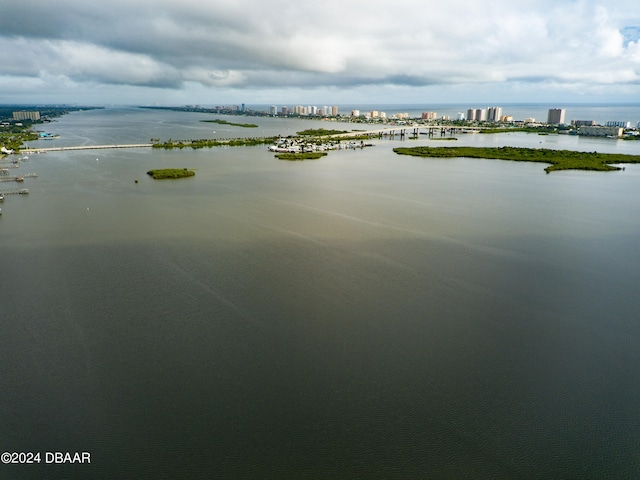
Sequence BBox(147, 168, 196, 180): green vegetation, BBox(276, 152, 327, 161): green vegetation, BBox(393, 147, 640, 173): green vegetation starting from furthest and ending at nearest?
BBox(276, 152, 327, 161): green vegetation, BBox(393, 147, 640, 173): green vegetation, BBox(147, 168, 196, 180): green vegetation

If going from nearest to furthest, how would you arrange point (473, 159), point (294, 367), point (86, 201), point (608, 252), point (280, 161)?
point (294, 367), point (608, 252), point (86, 201), point (280, 161), point (473, 159)

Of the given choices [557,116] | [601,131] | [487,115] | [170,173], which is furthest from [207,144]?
[487,115]

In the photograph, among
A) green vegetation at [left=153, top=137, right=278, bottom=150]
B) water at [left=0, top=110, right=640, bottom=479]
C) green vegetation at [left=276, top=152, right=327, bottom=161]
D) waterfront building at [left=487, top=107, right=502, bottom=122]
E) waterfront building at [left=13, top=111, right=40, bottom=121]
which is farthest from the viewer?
waterfront building at [left=487, top=107, right=502, bottom=122]

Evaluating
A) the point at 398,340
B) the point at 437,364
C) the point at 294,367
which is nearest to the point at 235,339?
the point at 294,367

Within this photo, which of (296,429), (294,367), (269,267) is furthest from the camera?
(269,267)

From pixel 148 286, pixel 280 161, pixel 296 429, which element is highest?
pixel 280 161

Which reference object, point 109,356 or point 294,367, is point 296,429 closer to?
point 294,367

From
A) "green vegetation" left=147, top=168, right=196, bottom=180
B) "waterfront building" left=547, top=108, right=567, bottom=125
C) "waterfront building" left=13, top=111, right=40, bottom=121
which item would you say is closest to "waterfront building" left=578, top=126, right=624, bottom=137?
"waterfront building" left=547, top=108, right=567, bottom=125

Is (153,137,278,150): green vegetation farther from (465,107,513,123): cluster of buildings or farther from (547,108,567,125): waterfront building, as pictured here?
(465,107,513,123): cluster of buildings
